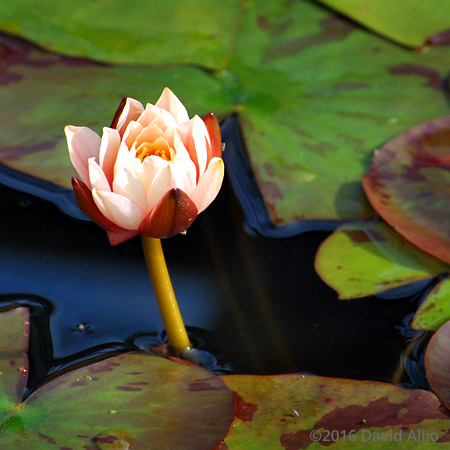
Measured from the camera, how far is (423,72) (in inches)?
67.2

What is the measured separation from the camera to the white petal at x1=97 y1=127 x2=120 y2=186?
891 millimetres

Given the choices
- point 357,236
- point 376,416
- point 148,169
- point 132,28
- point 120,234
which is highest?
point 132,28

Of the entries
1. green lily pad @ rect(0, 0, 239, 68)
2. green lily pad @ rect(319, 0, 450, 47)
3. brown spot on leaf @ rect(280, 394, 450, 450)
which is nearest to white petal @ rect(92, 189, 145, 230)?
brown spot on leaf @ rect(280, 394, 450, 450)

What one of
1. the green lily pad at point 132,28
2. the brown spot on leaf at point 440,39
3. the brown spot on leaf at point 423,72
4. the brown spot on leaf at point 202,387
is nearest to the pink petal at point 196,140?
the brown spot on leaf at point 202,387

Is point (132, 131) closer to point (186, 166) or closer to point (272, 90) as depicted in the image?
point (186, 166)

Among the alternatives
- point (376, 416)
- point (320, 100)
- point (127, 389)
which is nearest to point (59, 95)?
point (320, 100)

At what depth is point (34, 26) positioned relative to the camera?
1759 millimetres

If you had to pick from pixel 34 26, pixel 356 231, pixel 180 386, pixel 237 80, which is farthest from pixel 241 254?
pixel 34 26

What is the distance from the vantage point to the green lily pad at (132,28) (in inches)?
67.5

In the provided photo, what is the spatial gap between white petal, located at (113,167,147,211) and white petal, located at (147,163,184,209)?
0.01m

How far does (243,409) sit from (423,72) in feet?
3.80

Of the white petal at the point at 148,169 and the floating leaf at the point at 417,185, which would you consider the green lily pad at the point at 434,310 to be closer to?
the floating leaf at the point at 417,185

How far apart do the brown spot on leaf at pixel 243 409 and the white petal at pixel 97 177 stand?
0.43 m

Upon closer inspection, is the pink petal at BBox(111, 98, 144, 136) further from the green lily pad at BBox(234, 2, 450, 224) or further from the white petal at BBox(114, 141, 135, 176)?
the green lily pad at BBox(234, 2, 450, 224)
